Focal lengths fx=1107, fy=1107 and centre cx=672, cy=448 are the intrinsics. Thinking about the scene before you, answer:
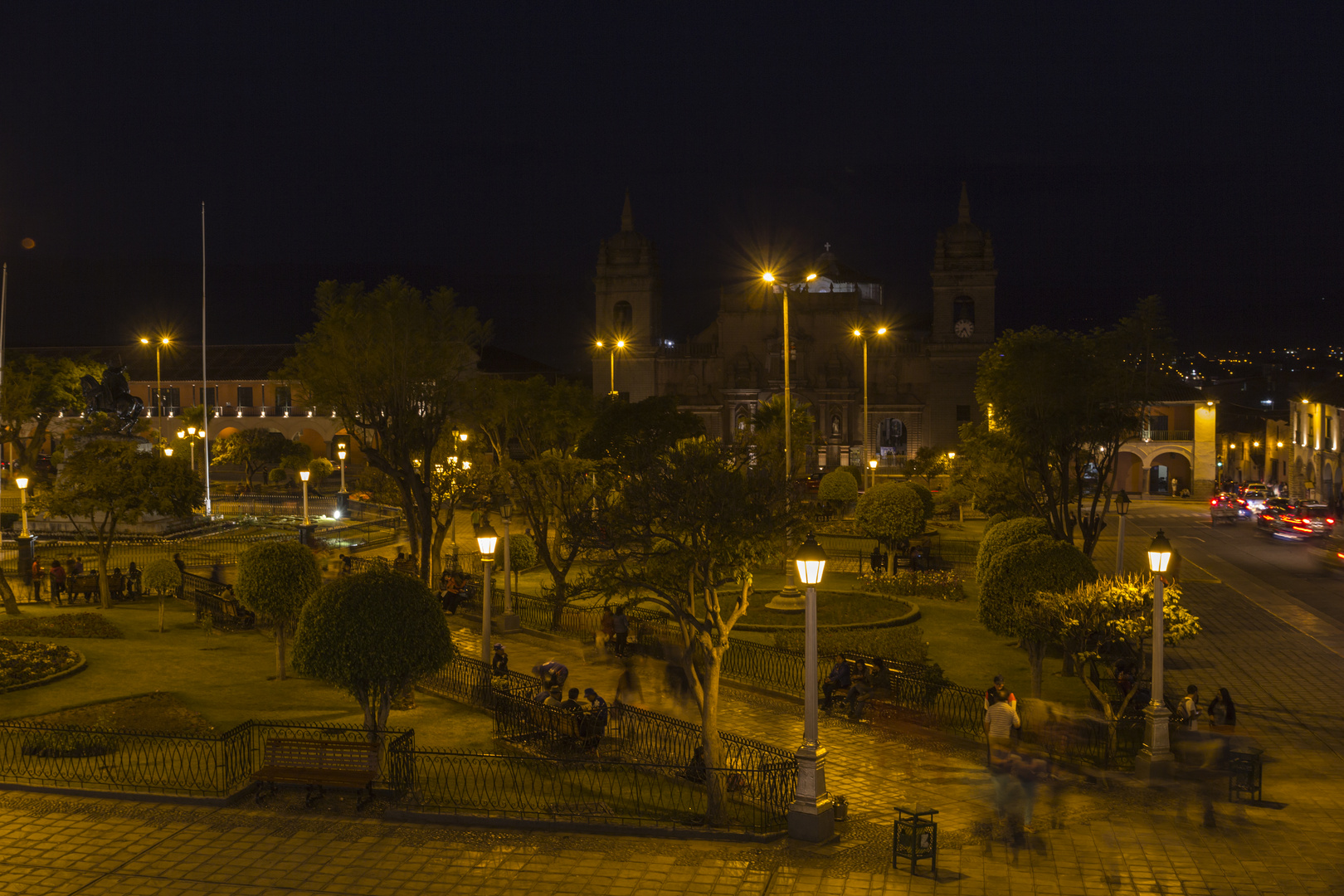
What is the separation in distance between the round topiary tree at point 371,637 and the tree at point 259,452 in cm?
5128

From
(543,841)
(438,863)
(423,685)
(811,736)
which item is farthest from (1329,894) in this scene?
(423,685)

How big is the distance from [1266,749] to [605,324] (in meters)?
71.7

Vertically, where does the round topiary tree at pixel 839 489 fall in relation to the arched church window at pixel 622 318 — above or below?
below

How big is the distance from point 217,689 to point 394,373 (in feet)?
29.7

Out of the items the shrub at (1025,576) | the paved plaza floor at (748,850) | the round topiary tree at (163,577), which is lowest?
the paved plaza floor at (748,850)

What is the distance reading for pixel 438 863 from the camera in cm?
1070

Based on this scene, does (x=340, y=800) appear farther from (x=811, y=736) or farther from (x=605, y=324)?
(x=605, y=324)

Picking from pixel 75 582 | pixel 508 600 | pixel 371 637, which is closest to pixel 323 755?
pixel 371 637

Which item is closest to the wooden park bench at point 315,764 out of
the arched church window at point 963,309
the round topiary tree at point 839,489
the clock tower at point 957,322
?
the round topiary tree at point 839,489

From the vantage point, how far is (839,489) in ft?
150

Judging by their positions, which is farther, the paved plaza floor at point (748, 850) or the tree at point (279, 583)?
the tree at point (279, 583)

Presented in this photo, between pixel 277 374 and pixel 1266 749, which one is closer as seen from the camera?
pixel 1266 749

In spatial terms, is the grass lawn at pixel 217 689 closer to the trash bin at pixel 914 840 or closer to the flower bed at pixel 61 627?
the flower bed at pixel 61 627

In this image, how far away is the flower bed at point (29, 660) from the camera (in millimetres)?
17516
